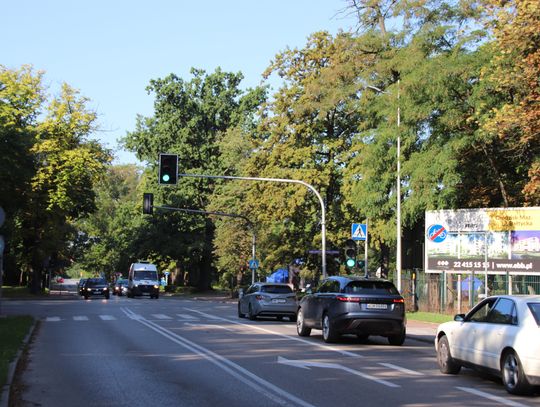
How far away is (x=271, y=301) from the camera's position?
28.1 metres

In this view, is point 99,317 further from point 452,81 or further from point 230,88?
point 230,88

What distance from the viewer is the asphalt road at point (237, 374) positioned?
10.1m

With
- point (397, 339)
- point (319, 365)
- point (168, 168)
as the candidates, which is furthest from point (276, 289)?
point (319, 365)

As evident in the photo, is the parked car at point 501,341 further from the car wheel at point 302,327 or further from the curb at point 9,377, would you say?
the car wheel at point 302,327

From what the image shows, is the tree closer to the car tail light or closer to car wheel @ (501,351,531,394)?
the car tail light

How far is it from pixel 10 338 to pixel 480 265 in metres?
18.0

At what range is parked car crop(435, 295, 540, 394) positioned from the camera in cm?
1051

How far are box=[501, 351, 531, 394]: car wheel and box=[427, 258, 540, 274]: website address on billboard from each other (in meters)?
17.4

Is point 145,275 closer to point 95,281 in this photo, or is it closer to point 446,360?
point 95,281

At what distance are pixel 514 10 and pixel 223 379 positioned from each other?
56.1ft

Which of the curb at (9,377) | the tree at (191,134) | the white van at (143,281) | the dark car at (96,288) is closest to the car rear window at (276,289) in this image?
the curb at (9,377)

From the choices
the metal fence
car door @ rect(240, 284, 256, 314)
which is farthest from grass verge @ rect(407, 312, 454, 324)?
car door @ rect(240, 284, 256, 314)

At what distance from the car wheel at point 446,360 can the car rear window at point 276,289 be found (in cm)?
1511

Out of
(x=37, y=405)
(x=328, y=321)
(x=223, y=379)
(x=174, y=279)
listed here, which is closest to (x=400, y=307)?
(x=328, y=321)
